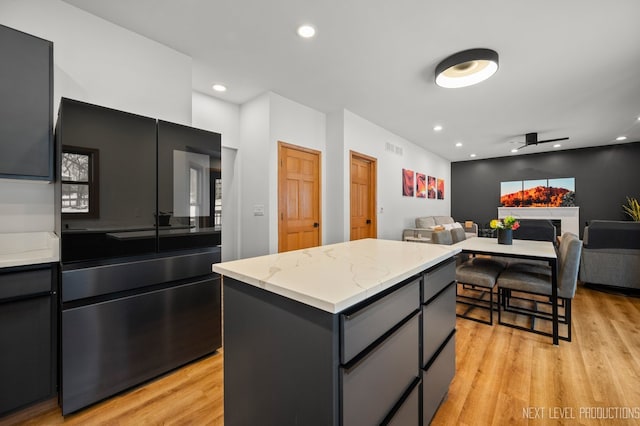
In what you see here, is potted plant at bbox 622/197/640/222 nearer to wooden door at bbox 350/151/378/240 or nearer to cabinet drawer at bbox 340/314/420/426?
wooden door at bbox 350/151/378/240

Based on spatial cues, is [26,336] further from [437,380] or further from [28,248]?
[437,380]

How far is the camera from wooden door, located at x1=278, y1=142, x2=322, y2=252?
3844 mm

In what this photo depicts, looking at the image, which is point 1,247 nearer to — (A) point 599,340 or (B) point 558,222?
(A) point 599,340

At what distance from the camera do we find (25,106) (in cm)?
162

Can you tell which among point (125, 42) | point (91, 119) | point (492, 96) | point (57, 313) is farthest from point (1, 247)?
point (492, 96)

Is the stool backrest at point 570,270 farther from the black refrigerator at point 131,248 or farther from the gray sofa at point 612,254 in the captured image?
the black refrigerator at point 131,248

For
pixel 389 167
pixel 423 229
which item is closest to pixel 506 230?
pixel 389 167

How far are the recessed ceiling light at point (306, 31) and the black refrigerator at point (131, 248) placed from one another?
1273 mm

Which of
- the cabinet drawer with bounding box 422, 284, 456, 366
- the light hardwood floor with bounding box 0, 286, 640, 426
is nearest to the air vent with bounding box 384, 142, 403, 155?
the light hardwood floor with bounding box 0, 286, 640, 426

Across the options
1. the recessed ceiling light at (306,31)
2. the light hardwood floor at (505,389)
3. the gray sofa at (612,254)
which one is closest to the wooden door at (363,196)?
the recessed ceiling light at (306,31)

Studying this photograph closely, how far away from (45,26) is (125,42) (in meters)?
0.52

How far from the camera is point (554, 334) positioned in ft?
8.11

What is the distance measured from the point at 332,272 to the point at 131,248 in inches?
58.1

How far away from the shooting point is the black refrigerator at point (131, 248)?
5.25ft
